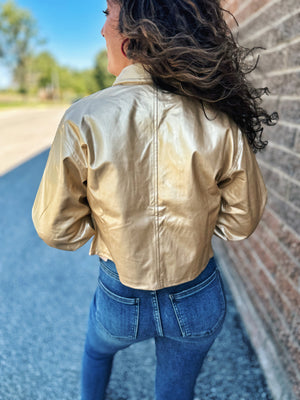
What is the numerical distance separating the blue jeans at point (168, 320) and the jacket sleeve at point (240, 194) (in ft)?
0.52

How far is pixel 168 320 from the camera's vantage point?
1.13m

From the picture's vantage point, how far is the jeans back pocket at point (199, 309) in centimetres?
112

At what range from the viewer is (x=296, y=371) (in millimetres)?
1639

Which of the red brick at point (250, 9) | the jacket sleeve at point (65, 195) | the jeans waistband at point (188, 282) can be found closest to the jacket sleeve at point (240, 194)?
the jeans waistband at point (188, 282)

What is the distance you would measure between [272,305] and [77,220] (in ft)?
4.65

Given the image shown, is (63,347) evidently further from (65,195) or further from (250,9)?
(250,9)

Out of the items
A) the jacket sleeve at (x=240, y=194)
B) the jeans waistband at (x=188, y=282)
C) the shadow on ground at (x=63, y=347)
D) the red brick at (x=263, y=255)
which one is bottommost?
the shadow on ground at (x=63, y=347)

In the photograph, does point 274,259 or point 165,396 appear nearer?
point 165,396

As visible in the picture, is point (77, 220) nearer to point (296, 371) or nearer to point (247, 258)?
point (296, 371)

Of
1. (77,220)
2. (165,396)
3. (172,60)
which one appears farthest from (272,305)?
(172,60)

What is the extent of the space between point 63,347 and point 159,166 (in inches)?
67.0

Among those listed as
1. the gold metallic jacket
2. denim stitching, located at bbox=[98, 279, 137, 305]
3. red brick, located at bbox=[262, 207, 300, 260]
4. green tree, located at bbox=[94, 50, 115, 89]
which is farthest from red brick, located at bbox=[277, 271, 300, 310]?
green tree, located at bbox=[94, 50, 115, 89]

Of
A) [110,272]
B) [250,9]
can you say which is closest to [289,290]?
[110,272]

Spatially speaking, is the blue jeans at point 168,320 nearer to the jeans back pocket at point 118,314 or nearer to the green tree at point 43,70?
the jeans back pocket at point 118,314
